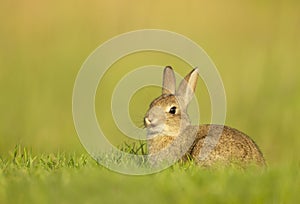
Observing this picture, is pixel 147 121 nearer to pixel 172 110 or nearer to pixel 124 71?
pixel 172 110

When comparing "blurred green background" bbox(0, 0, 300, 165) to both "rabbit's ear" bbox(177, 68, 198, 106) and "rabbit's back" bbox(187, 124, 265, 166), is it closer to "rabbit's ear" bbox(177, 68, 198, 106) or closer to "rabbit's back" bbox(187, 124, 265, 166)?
"rabbit's ear" bbox(177, 68, 198, 106)

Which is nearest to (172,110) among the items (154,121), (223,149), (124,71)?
(154,121)

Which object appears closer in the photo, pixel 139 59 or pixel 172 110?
pixel 172 110

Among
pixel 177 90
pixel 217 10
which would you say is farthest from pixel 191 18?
pixel 177 90

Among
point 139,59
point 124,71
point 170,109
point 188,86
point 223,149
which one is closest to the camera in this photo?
point 223,149

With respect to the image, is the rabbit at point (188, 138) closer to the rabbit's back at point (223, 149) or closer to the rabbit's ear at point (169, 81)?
the rabbit's back at point (223, 149)

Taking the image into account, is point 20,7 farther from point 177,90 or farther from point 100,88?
point 177,90

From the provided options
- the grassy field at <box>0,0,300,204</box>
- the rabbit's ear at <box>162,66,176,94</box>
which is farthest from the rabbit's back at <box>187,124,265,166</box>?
the rabbit's ear at <box>162,66,176,94</box>

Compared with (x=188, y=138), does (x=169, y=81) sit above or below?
above
